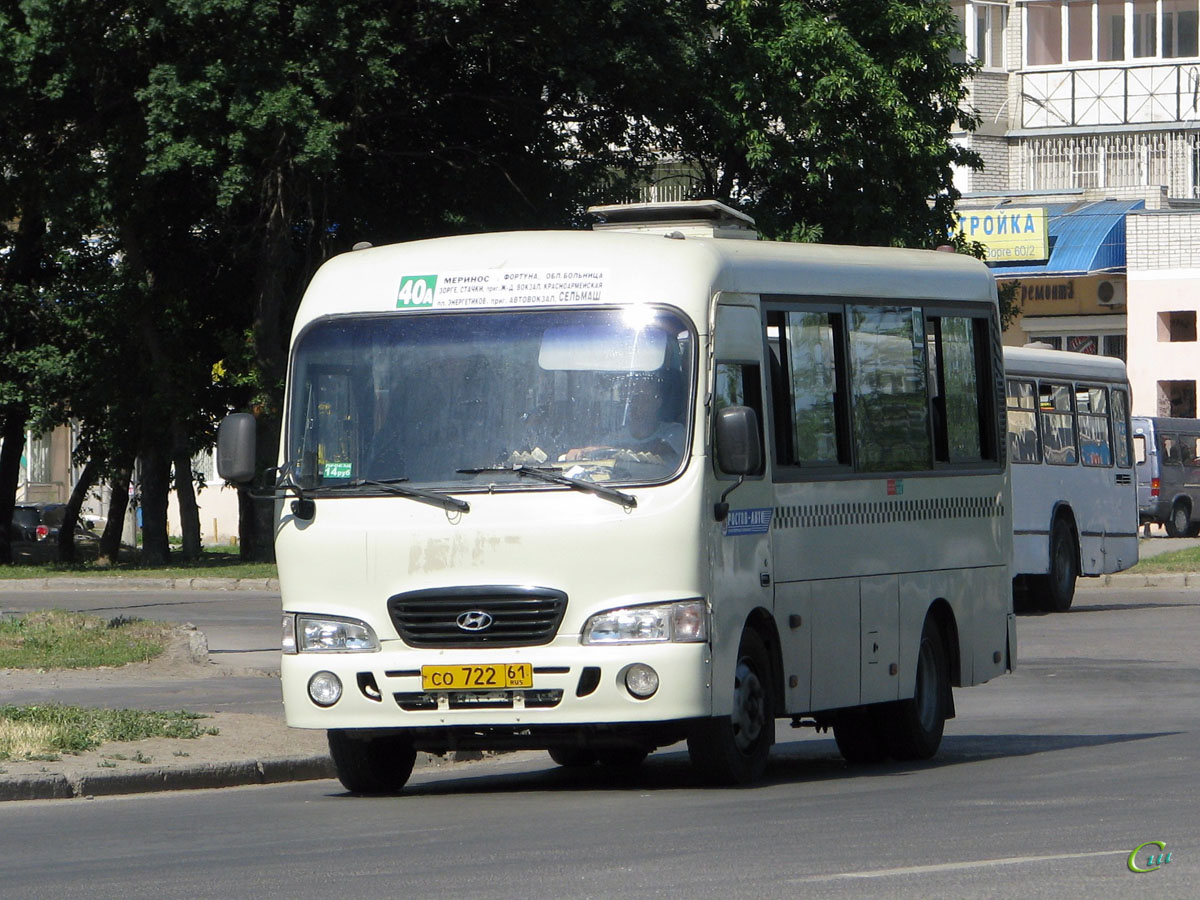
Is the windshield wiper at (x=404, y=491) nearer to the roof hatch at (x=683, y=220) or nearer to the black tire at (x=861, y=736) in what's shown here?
the roof hatch at (x=683, y=220)

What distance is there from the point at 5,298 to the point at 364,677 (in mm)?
35285

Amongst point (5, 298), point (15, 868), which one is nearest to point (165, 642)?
point (15, 868)

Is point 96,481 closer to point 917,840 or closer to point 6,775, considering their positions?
point 6,775

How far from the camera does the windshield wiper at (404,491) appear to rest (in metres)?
10.3

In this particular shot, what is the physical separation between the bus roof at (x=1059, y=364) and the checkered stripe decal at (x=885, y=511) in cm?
1162

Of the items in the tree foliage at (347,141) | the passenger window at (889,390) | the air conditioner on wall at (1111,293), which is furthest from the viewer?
the air conditioner on wall at (1111,293)

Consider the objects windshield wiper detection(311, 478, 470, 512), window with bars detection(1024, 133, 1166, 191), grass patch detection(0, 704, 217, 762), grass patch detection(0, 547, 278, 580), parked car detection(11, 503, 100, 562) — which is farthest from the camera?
window with bars detection(1024, 133, 1166, 191)

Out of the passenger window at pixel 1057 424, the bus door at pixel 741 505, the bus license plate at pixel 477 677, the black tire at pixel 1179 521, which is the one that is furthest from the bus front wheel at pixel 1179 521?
the bus license plate at pixel 477 677

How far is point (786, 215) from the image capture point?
38.8 meters

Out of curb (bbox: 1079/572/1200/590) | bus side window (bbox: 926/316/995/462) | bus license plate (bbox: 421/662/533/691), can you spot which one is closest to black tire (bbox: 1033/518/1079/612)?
curb (bbox: 1079/572/1200/590)

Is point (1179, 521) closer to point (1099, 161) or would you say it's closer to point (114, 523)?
point (1099, 161)

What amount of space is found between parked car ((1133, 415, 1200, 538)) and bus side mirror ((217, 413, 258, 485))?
3701 cm

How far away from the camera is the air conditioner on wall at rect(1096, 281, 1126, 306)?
5369 cm

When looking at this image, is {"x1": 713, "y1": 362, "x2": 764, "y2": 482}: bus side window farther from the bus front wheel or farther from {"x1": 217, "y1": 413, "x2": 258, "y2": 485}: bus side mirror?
the bus front wheel
